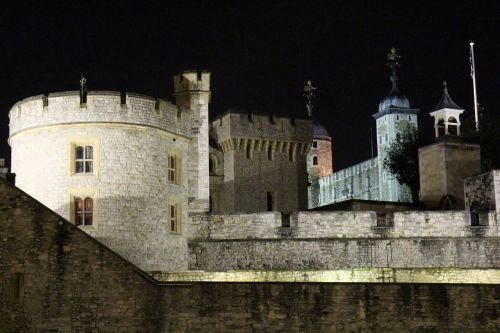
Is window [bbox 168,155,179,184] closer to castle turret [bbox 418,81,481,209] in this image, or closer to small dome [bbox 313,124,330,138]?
castle turret [bbox 418,81,481,209]

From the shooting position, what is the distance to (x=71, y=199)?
25859 millimetres

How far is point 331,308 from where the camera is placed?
68.0ft

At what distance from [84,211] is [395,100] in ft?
251

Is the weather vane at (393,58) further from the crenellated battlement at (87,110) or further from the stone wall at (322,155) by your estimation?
the crenellated battlement at (87,110)

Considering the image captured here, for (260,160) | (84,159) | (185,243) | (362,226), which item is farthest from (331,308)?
(260,160)

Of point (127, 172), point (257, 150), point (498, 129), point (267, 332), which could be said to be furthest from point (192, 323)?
point (498, 129)

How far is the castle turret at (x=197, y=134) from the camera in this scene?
28750 millimetres

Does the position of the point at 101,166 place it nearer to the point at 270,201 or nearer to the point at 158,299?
the point at 158,299

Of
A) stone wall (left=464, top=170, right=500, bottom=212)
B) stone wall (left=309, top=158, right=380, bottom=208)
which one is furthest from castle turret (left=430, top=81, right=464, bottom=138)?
stone wall (left=464, top=170, right=500, bottom=212)

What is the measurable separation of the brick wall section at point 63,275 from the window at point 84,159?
5737 mm

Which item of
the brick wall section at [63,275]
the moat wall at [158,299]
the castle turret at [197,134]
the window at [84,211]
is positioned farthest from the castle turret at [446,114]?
the brick wall section at [63,275]

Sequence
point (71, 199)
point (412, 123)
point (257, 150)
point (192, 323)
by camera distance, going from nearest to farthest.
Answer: point (192, 323) → point (71, 199) → point (257, 150) → point (412, 123)

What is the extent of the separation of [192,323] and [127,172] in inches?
274

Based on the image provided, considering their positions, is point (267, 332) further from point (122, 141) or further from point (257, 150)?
point (257, 150)
